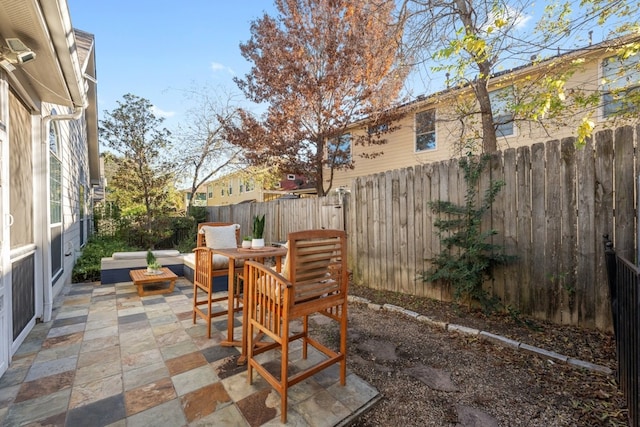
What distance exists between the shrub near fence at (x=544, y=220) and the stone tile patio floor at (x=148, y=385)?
2.23m

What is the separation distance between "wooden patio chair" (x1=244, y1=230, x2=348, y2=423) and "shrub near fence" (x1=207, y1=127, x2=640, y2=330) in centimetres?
217

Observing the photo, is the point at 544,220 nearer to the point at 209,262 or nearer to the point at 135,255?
the point at 209,262

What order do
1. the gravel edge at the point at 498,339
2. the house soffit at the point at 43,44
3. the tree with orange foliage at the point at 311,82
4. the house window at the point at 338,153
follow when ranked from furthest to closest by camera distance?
the house window at the point at 338,153, the tree with orange foliage at the point at 311,82, the gravel edge at the point at 498,339, the house soffit at the point at 43,44

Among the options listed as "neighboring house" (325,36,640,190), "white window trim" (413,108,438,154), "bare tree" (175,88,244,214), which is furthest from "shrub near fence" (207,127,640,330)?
"bare tree" (175,88,244,214)

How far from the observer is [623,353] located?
178cm

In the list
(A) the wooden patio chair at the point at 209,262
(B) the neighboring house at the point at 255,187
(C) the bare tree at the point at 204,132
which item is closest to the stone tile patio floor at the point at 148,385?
(A) the wooden patio chair at the point at 209,262

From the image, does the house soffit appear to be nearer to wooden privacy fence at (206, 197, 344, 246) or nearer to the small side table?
the small side table

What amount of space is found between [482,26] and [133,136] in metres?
10.5

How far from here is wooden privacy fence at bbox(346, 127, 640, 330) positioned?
100 inches

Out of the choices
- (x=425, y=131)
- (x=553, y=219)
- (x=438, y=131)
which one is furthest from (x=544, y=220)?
(x=425, y=131)

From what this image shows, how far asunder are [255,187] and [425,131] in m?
11.8

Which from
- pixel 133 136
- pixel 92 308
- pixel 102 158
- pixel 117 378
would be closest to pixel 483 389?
pixel 117 378

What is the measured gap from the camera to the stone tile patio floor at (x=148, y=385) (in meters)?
1.73

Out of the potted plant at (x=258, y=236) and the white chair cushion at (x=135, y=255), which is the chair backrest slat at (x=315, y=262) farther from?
the white chair cushion at (x=135, y=255)
